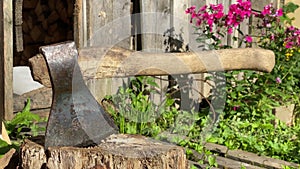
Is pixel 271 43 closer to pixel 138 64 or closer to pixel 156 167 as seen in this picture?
pixel 138 64

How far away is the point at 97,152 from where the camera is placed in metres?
2.47

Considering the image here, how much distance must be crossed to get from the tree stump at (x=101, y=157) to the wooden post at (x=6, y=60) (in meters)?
1.64

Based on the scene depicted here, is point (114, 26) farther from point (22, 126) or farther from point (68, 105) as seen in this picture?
point (68, 105)

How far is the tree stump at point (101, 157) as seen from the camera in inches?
96.4

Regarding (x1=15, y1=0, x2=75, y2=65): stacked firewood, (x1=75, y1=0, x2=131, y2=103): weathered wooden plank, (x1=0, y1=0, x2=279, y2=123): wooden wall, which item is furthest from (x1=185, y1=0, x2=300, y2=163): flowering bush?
(x1=15, y1=0, x2=75, y2=65): stacked firewood

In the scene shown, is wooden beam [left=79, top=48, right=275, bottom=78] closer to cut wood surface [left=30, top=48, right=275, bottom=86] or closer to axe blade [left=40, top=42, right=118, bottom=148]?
cut wood surface [left=30, top=48, right=275, bottom=86]

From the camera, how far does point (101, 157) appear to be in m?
2.46

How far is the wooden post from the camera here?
406 centimetres

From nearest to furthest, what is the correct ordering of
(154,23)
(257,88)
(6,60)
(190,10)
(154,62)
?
(154,62) < (6,60) < (154,23) < (190,10) < (257,88)

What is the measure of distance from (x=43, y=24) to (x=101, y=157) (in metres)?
5.32

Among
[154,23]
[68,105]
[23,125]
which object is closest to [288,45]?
[154,23]

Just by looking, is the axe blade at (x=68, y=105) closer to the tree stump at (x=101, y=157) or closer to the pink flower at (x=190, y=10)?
the tree stump at (x=101, y=157)

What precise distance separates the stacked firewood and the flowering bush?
7.93 feet

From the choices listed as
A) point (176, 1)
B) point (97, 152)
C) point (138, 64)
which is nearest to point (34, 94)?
point (176, 1)
